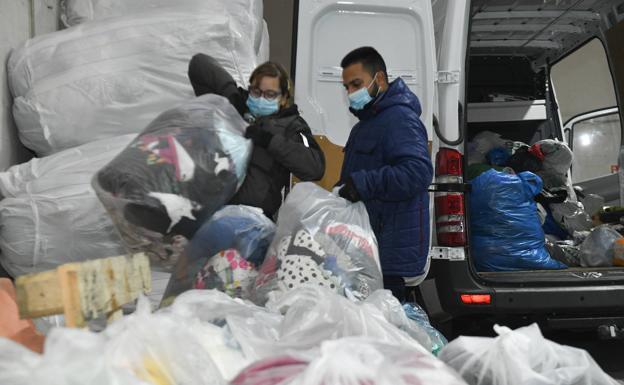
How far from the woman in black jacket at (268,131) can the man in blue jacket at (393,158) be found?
277mm

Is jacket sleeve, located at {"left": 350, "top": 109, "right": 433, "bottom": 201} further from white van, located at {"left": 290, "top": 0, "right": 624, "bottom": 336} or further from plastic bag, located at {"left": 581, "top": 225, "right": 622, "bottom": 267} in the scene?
plastic bag, located at {"left": 581, "top": 225, "right": 622, "bottom": 267}

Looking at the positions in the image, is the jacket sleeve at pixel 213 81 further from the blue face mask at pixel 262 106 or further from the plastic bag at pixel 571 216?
the plastic bag at pixel 571 216

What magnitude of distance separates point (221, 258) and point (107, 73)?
3.19 feet

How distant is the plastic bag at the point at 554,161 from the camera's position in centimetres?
448

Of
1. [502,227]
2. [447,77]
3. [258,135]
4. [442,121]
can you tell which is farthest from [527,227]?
[258,135]

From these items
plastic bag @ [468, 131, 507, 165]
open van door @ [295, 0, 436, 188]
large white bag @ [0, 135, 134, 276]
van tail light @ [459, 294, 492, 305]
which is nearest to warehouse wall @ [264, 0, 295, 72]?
open van door @ [295, 0, 436, 188]

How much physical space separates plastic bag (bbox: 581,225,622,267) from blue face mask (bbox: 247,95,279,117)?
2.51 metres

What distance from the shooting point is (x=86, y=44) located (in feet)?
7.16

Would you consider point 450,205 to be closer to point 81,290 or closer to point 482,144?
point 81,290

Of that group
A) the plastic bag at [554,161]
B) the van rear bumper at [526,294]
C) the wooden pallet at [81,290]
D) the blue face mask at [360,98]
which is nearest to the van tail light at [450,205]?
the van rear bumper at [526,294]

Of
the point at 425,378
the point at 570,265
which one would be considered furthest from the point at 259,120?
the point at 570,265

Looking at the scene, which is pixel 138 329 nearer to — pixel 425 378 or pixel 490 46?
pixel 425 378

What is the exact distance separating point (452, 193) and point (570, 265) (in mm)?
1599

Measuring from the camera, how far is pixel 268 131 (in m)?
1.89
